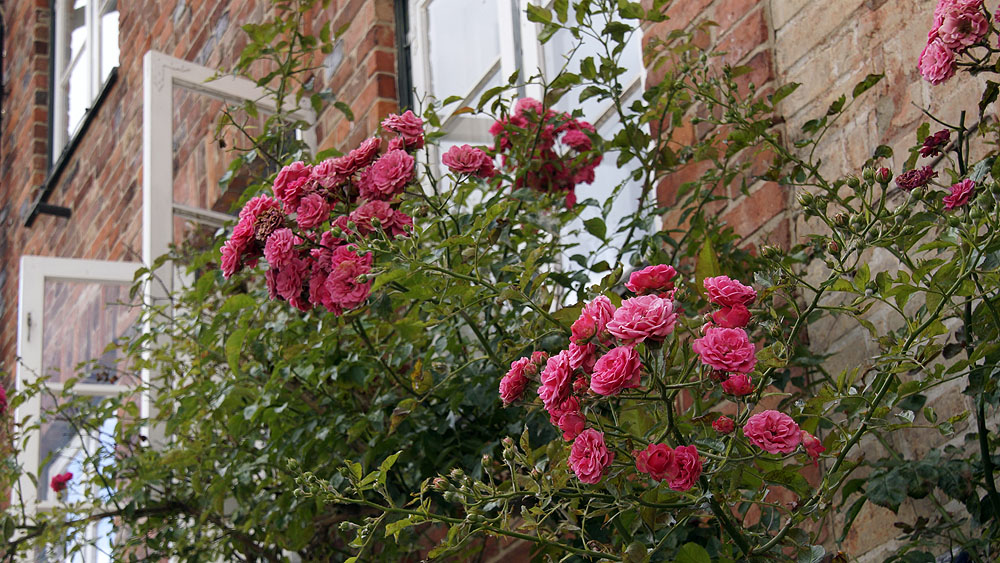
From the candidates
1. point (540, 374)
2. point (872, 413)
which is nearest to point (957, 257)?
point (872, 413)

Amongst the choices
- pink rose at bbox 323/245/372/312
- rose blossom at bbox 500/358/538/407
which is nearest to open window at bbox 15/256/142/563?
pink rose at bbox 323/245/372/312

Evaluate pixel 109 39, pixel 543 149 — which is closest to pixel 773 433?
pixel 543 149

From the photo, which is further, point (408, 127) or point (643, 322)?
point (408, 127)

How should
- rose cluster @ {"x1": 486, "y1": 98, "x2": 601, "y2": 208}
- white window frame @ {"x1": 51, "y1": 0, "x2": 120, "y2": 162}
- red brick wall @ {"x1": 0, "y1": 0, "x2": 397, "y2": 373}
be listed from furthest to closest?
white window frame @ {"x1": 51, "y1": 0, "x2": 120, "y2": 162} < red brick wall @ {"x1": 0, "y1": 0, "x2": 397, "y2": 373} < rose cluster @ {"x1": 486, "y1": 98, "x2": 601, "y2": 208}

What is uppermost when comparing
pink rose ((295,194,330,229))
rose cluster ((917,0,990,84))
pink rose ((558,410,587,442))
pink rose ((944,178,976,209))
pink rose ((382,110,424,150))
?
pink rose ((382,110,424,150))

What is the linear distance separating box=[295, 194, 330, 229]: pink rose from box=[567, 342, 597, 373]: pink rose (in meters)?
0.75

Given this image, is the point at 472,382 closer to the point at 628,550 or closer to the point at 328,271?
the point at 328,271

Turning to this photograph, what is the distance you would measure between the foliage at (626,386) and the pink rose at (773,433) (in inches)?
0.4

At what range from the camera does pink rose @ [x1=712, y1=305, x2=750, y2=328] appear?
1611 millimetres

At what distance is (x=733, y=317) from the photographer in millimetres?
1614

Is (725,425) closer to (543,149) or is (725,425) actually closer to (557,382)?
(557,382)

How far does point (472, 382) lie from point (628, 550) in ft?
2.77

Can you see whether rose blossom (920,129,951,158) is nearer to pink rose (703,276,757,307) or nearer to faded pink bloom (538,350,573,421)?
pink rose (703,276,757,307)

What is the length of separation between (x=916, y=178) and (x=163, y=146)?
280cm
